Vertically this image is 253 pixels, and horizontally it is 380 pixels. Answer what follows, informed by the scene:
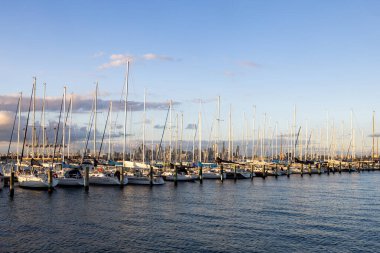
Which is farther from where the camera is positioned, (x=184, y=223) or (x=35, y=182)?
(x=35, y=182)

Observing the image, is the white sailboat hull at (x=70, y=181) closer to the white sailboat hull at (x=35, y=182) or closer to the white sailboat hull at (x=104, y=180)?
the white sailboat hull at (x=35, y=182)

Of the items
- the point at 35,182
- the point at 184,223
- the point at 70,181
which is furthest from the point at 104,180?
the point at 184,223

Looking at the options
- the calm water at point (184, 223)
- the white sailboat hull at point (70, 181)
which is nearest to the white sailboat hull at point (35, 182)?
the calm water at point (184, 223)

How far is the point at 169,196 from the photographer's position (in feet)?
206

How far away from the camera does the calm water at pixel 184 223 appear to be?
32375mm

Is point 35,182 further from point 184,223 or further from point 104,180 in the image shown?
point 184,223

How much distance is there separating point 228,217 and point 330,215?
12.0 m

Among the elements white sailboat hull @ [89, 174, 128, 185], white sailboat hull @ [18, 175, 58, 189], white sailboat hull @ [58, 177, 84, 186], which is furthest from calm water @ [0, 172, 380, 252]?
white sailboat hull @ [89, 174, 128, 185]

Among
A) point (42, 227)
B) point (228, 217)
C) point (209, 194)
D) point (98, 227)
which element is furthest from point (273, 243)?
point (209, 194)

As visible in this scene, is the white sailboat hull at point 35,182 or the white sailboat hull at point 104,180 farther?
the white sailboat hull at point 104,180

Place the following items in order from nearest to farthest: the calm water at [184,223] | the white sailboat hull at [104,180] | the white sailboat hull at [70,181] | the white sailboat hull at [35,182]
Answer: the calm water at [184,223] < the white sailboat hull at [35,182] < the white sailboat hull at [70,181] < the white sailboat hull at [104,180]

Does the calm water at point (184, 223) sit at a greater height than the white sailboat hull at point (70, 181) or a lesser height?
lesser

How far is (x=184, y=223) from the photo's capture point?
41000 mm

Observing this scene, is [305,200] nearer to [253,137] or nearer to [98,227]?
[98,227]
